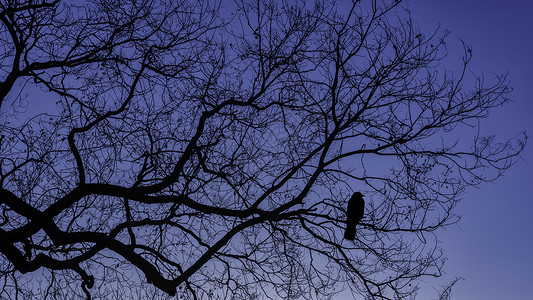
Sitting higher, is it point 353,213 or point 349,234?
point 353,213

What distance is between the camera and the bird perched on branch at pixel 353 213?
963cm

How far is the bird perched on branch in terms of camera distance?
9.63 meters

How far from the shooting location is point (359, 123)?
9898 mm

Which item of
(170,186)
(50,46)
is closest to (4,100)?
(50,46)

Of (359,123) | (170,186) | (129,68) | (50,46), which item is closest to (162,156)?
(170,186)

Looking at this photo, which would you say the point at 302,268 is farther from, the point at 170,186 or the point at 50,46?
the point at 50,46

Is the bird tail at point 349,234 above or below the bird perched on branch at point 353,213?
below

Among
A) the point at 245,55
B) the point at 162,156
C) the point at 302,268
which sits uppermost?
the point at 245,55

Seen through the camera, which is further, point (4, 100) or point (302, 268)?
point (302, 268)

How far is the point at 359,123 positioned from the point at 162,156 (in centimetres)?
298

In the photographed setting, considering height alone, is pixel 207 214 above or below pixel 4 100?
below

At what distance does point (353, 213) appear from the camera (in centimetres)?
963

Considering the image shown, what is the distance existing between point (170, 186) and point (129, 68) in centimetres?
196

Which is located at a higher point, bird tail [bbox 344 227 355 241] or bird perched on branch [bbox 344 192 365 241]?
bird perched on branch [bbox 344 192 365 241]
